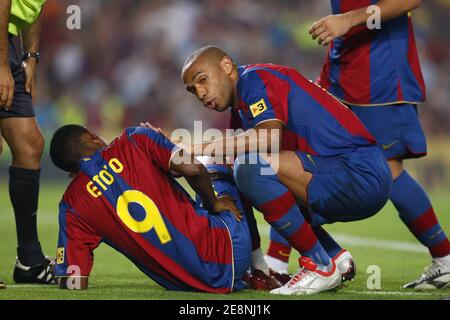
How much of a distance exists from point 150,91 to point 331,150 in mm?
9449

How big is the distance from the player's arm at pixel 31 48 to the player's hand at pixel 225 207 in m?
1.29

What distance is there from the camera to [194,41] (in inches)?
530

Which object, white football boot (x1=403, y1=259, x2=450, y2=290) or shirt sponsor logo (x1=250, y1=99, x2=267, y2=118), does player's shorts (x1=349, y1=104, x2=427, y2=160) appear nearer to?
white football boot (x1=403, y1=259, x2=450, y2=290)

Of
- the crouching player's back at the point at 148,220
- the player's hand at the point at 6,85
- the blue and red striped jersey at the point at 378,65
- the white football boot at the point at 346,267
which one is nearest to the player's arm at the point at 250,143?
the crouching player's back at the point at 148,220

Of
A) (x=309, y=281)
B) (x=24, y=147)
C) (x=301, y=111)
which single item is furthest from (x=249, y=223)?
(x=24, y=147)

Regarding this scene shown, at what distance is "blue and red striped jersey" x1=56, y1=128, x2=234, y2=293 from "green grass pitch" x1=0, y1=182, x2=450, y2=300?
118mm

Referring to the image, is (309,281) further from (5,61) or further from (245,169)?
(5,61)

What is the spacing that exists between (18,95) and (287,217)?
1.64m

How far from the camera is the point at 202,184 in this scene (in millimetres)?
4078

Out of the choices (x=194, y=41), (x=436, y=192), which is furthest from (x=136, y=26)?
(x=436, y=192)

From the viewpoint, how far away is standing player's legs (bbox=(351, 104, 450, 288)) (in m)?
4.81

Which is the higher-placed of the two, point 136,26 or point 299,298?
point 136,26

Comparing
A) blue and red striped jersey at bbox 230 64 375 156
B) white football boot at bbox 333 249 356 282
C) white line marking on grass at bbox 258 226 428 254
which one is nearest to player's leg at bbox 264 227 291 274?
white football boot at bbox 333 249 356 282

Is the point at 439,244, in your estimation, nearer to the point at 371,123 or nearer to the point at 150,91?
the point at 371,123
